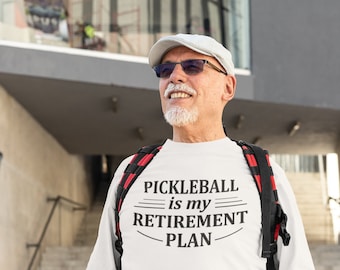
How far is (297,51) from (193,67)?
1042cm

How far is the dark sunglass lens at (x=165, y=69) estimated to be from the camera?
2633mm

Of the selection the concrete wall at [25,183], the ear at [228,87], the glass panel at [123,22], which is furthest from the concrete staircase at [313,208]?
the ear at [228,87]

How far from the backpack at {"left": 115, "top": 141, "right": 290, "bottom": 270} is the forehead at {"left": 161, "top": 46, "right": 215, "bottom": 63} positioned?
319mm

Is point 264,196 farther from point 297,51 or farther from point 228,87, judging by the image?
point 297,51

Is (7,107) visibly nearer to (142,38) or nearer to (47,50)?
(47,50)

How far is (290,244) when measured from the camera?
2529 mm

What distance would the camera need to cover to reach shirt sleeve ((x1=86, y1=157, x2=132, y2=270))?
2.66 metres

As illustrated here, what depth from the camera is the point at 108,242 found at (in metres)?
2.68

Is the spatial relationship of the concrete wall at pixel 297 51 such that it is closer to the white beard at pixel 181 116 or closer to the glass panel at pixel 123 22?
the glass panel at pixel 123 22

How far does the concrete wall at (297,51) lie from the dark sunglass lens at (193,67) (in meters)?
9.77

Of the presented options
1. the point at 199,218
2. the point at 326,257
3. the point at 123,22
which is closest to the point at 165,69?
the point at 199,218

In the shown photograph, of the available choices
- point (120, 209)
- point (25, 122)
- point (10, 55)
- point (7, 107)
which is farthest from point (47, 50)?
point (120, 209)

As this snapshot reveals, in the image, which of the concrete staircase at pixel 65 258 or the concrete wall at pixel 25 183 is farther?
the concrete staircase at pixel 65 258

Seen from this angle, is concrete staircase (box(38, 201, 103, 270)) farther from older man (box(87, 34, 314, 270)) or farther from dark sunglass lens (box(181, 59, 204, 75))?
dark sunglass lens (box(181, 59, 204, 75))
